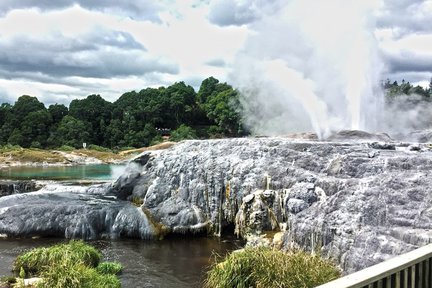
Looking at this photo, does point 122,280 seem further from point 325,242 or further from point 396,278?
point 396,278

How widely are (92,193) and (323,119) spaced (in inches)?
592

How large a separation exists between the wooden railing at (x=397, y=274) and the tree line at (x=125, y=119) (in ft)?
227

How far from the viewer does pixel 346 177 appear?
56.2ft

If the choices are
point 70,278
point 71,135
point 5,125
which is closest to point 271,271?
point 70,278

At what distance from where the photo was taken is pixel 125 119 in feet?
285

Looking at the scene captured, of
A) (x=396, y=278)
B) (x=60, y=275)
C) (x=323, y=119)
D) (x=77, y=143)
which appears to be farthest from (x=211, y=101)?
(x=396, y=278)

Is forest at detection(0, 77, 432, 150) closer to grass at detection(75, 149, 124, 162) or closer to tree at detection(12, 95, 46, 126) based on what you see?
tree at detection(12, 95, 46, 126)

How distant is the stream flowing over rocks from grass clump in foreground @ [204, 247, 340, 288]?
2.63 metres

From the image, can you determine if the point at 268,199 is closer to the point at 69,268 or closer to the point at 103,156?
the point at 69,268

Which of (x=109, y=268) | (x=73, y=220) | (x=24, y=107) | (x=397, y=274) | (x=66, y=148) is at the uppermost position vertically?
(x=24, y=107)

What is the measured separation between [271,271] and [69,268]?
509 centimetres

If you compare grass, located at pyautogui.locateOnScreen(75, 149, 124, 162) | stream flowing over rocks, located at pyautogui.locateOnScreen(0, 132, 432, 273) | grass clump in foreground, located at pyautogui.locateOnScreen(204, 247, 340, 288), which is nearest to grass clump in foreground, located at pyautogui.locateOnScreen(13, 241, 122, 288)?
grass clump in foreground, located at pyautogui.locateOnScreen(204, 247, 340, 288)

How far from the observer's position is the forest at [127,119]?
78812 millimetres

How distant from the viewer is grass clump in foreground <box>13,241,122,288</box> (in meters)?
11.3
